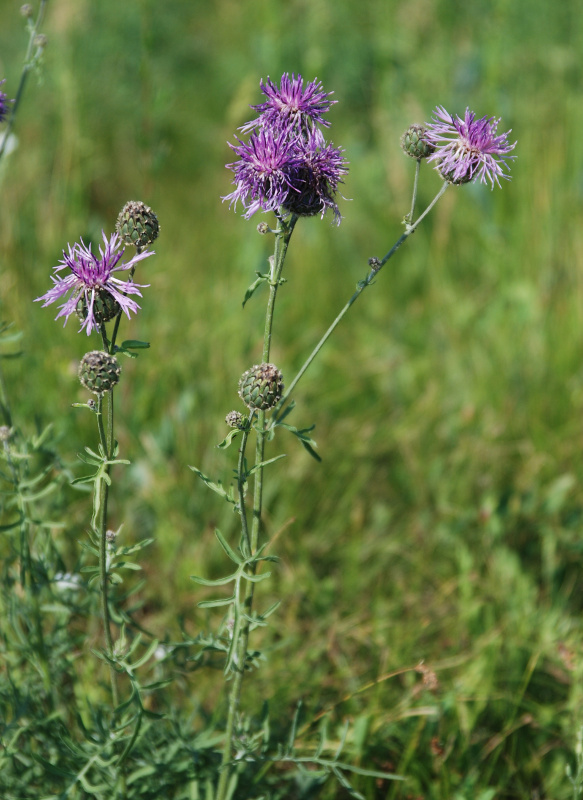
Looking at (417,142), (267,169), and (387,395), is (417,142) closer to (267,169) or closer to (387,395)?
(267,169)

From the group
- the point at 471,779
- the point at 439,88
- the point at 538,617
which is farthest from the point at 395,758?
the point at 439,88

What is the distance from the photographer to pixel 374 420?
10.7 ft

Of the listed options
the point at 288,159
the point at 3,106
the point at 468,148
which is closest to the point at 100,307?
the point at 288,159

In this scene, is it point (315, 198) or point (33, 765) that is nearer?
point (315, 198)

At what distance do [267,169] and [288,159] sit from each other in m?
0.04

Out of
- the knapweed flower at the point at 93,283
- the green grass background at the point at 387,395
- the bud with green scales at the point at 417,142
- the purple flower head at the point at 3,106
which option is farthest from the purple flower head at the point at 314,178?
the green grass background at the point at 387,395

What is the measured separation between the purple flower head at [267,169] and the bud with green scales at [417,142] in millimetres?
250

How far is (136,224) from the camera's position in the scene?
4.59 feet

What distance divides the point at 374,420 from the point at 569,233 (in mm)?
1550

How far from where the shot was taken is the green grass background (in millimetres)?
2225

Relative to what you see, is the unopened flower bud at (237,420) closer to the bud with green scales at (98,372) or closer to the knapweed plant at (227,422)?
the knapweed plant at (227,422)

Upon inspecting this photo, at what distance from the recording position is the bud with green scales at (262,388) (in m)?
1.41

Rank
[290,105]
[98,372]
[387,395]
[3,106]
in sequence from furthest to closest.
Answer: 1. [387,395]
2. [3,106]
3. [290,105]
4. [98,372]

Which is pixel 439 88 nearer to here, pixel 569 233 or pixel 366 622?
pixel 569 233
